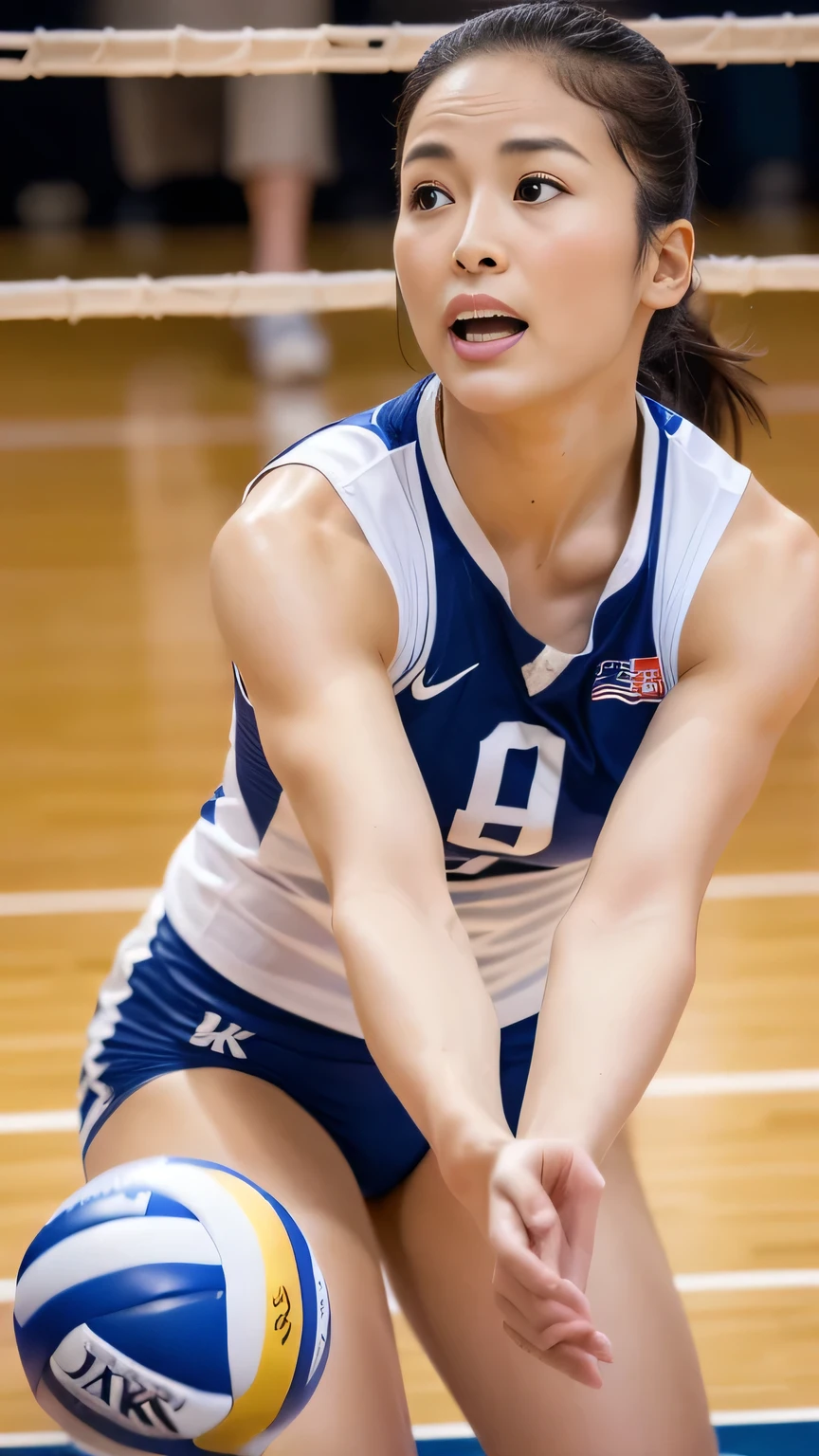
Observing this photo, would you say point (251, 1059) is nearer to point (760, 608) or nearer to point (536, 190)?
point (760, 608)

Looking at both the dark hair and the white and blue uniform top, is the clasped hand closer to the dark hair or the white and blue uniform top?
the white and blue uniform top

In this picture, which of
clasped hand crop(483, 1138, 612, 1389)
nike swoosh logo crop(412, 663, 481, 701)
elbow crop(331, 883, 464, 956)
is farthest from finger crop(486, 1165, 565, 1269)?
nike swoosh logo crop(412, 663, 481, 701)

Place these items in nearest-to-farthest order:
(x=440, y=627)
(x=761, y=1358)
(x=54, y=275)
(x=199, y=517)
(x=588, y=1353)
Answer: (x=588, y=1353) < (x=440, y=627) < (x=761, y=1358) < (x=199, y=517) < (x=54, y=275)

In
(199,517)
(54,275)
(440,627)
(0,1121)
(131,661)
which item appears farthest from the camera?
(54,275)

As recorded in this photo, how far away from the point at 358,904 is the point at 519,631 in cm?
32

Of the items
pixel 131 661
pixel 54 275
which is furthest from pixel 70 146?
pixel 131 661

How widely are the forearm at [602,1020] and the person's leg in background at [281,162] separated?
440 cm

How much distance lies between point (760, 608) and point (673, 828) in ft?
0.70

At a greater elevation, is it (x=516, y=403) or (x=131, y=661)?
(x=516, y=403)

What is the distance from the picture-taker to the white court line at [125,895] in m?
2.88

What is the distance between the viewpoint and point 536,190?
1.41 meters

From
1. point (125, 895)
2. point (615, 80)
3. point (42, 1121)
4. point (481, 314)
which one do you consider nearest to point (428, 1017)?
point (481, 314)

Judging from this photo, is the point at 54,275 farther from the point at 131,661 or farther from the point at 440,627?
the point at 440,627

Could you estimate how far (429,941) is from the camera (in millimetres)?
1335
